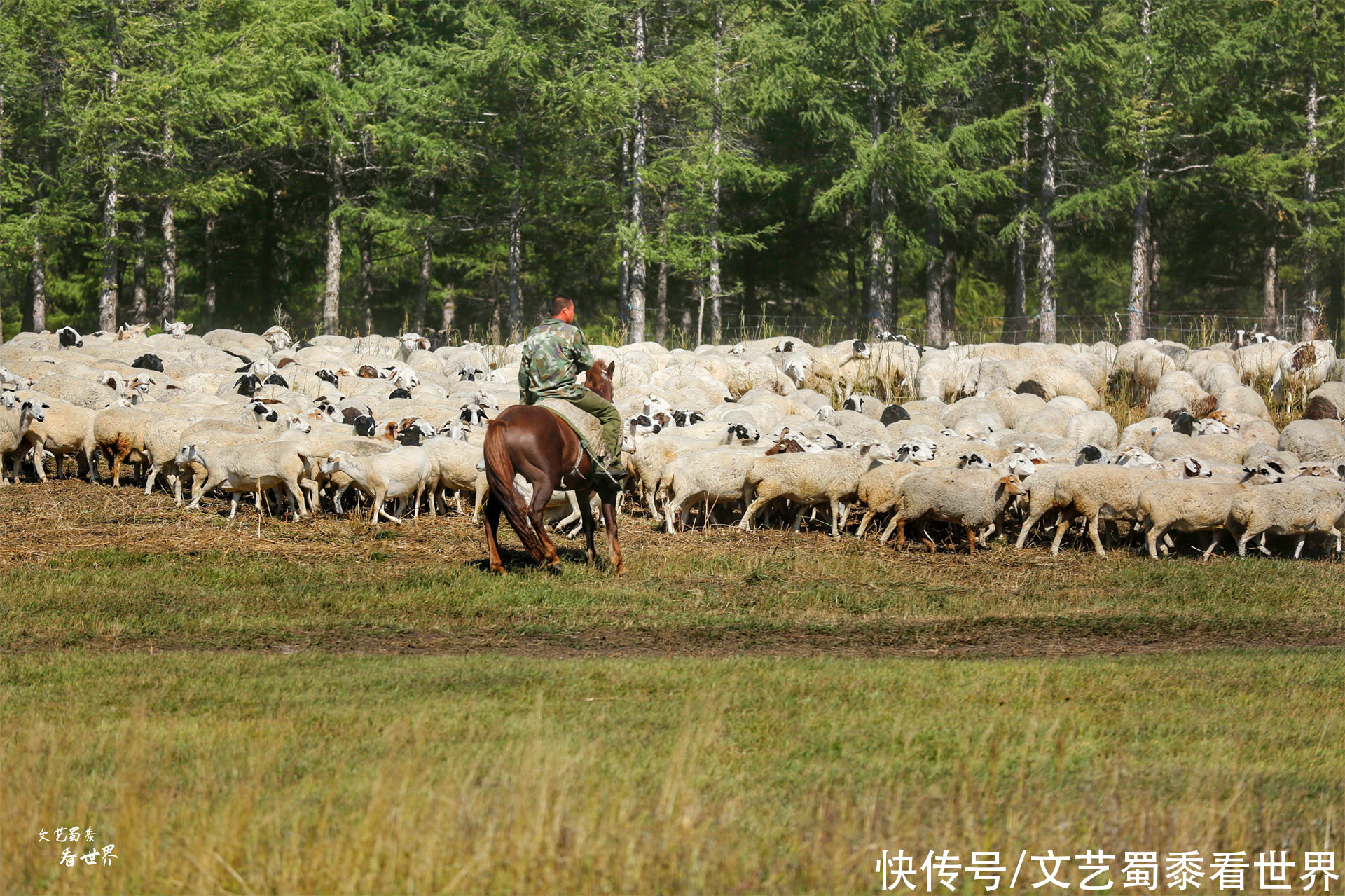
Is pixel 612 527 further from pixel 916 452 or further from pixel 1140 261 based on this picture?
pixel 1140 261

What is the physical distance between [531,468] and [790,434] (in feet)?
19.5

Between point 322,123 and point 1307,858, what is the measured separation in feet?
131

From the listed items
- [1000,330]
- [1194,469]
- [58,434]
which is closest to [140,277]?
[58,434]

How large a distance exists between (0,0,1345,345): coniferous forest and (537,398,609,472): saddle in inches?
900

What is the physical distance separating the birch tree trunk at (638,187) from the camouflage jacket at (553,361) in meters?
23.7

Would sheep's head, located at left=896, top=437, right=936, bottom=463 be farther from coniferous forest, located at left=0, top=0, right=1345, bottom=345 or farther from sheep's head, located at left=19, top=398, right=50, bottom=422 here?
coniferous forest, located at left=0, top=0, right=1345, bottom=345

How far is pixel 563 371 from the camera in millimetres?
13430

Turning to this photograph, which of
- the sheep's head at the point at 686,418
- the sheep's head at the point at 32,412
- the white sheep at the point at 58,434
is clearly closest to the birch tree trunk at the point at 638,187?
the sheep's head at the point at 686,418

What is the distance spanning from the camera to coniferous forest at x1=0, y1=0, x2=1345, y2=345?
3728 cm

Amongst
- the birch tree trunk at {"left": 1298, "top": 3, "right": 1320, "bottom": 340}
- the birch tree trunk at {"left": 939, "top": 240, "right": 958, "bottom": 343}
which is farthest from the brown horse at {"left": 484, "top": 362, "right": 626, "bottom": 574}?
the birch tree trunk at {"left": 1298, "top": 3, "right": 1320, "bottom": 340}

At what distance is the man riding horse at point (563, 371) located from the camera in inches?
526

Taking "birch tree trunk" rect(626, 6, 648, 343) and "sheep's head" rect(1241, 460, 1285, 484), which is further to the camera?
"birch tree trunk" rect(626, 6, 648, 343)

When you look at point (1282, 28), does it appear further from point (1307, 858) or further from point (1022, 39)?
point (1307, 858)

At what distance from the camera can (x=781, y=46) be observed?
40.6m
